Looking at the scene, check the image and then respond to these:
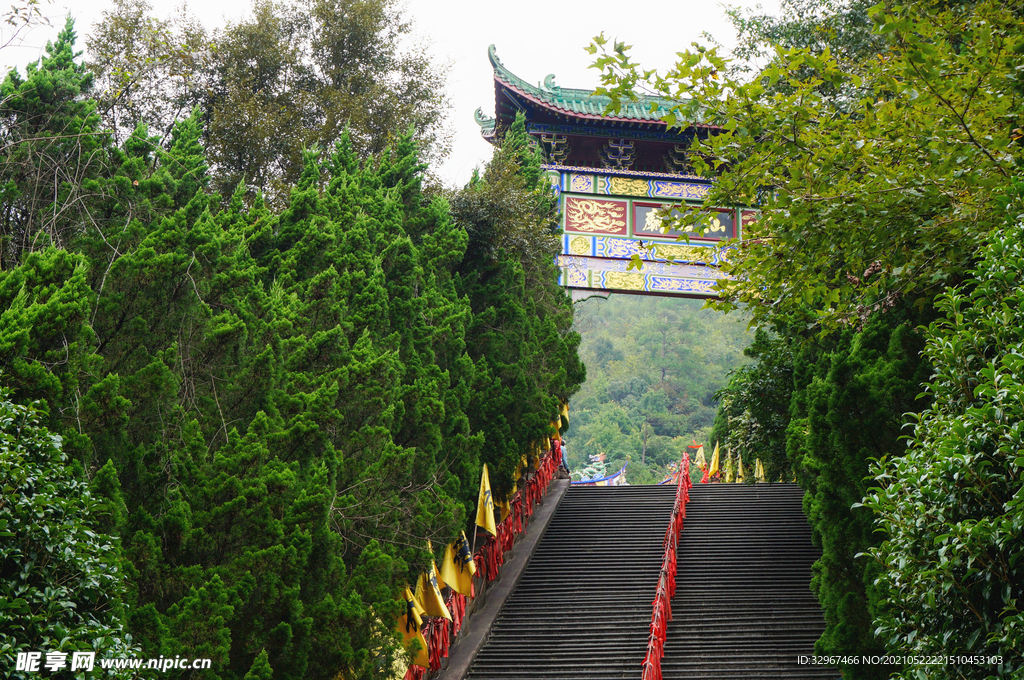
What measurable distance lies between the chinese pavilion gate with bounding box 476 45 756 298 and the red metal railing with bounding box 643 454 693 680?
406cm

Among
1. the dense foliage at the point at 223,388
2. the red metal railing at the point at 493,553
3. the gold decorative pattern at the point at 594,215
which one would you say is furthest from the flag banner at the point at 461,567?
the gold decorative pattern at the point at 594,215

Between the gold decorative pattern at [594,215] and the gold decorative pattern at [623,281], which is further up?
the gold decorative pattern at [594,215]

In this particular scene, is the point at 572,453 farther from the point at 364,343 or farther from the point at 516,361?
the point at 364,343

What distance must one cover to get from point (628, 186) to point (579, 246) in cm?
165

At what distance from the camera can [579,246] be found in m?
17.0

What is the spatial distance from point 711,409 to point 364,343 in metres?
34.1

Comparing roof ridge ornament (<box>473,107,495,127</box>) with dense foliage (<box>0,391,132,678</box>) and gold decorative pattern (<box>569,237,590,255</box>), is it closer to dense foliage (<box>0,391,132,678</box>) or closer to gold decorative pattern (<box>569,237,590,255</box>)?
gold decorative pattern (<box>569,237,590,255</box>)

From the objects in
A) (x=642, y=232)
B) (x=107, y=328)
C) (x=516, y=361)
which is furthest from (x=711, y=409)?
(x=107, y=328)

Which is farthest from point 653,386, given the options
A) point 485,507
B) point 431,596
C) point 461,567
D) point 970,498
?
point 970,498

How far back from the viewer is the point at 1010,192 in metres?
4.56

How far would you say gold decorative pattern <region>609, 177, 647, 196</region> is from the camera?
1756 centimetres

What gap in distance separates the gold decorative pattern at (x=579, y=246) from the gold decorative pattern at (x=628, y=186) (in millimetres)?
1216

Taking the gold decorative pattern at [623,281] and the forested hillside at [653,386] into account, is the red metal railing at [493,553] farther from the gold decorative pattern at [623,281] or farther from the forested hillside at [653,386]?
the forested hillside at [653,386]

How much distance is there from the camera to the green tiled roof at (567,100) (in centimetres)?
1731
